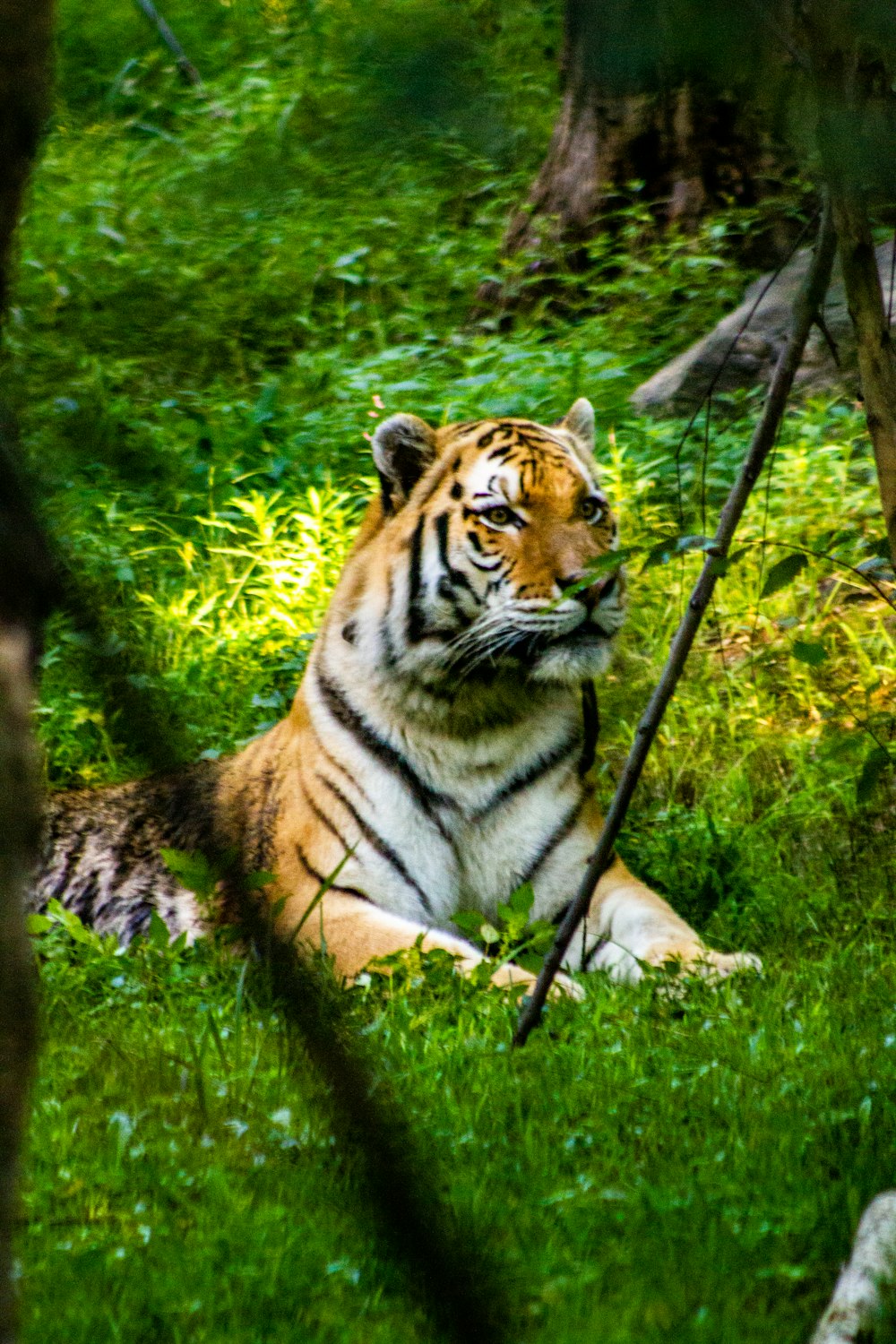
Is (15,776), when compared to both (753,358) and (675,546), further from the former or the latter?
(753,358)

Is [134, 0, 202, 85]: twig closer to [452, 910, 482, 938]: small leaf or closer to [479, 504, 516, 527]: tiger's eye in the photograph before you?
[452, 910, 482, 938]: small leaf

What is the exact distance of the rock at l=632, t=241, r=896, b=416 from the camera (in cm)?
743

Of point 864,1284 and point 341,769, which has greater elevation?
point 864,1284

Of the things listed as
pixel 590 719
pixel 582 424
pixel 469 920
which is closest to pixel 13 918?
pixel 590 719

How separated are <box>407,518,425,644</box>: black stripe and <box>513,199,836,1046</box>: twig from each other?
5.07ft

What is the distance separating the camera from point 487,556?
15.3 ft

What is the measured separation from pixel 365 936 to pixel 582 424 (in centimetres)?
182

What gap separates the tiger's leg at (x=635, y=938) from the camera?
4.13m

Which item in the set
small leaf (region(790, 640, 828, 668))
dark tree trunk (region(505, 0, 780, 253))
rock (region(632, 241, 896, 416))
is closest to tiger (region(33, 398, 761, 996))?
small leaf (region(790, 640, 828, 668))

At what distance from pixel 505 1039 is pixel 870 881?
174cm

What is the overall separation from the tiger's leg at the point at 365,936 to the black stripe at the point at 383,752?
34 centimetres

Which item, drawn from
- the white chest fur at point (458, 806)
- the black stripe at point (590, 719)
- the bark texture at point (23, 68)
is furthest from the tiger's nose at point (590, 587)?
the bark texture at point (23, 68)

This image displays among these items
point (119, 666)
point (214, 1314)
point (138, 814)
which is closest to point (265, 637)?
point (138, 814)

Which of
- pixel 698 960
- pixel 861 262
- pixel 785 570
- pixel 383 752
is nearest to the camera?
pixel 861 262
